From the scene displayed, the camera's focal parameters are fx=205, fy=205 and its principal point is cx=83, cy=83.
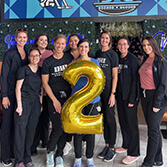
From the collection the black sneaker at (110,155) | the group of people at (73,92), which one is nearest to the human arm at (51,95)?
the group of people at (73,92)

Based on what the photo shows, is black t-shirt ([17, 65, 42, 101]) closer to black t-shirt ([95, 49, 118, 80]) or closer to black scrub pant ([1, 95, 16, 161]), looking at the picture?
black scrub pant ([1, 95, 16, 161])

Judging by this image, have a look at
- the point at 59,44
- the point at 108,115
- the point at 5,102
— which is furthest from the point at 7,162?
the point at 59,44

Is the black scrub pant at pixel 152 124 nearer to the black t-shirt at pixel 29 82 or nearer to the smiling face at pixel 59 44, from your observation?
the smiling face at pixel 59 44

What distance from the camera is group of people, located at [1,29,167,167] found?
217 centimetres

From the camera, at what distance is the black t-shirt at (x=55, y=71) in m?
2.21

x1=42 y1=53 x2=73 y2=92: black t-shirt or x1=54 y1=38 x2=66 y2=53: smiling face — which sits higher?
x1=54 y1=38 x2=66 y2=53: smiling face

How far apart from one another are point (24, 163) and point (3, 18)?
4.72 m

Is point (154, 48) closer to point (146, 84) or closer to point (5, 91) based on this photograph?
point (146, 84)

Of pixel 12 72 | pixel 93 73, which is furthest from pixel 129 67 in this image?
pixel 12 72

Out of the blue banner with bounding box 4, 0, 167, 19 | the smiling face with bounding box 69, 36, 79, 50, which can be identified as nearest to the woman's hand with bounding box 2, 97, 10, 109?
the smiling face with bounding box 69, 36, 79, 50

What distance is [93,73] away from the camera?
1734 mm

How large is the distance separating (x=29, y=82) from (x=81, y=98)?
2.44ft

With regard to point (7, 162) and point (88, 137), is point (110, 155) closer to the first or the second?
point (88, 137)

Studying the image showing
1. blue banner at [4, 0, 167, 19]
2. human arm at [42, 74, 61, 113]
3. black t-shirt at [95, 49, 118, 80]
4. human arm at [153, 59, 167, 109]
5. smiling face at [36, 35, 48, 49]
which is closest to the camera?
human arm at [153, 59, 167, 109]
